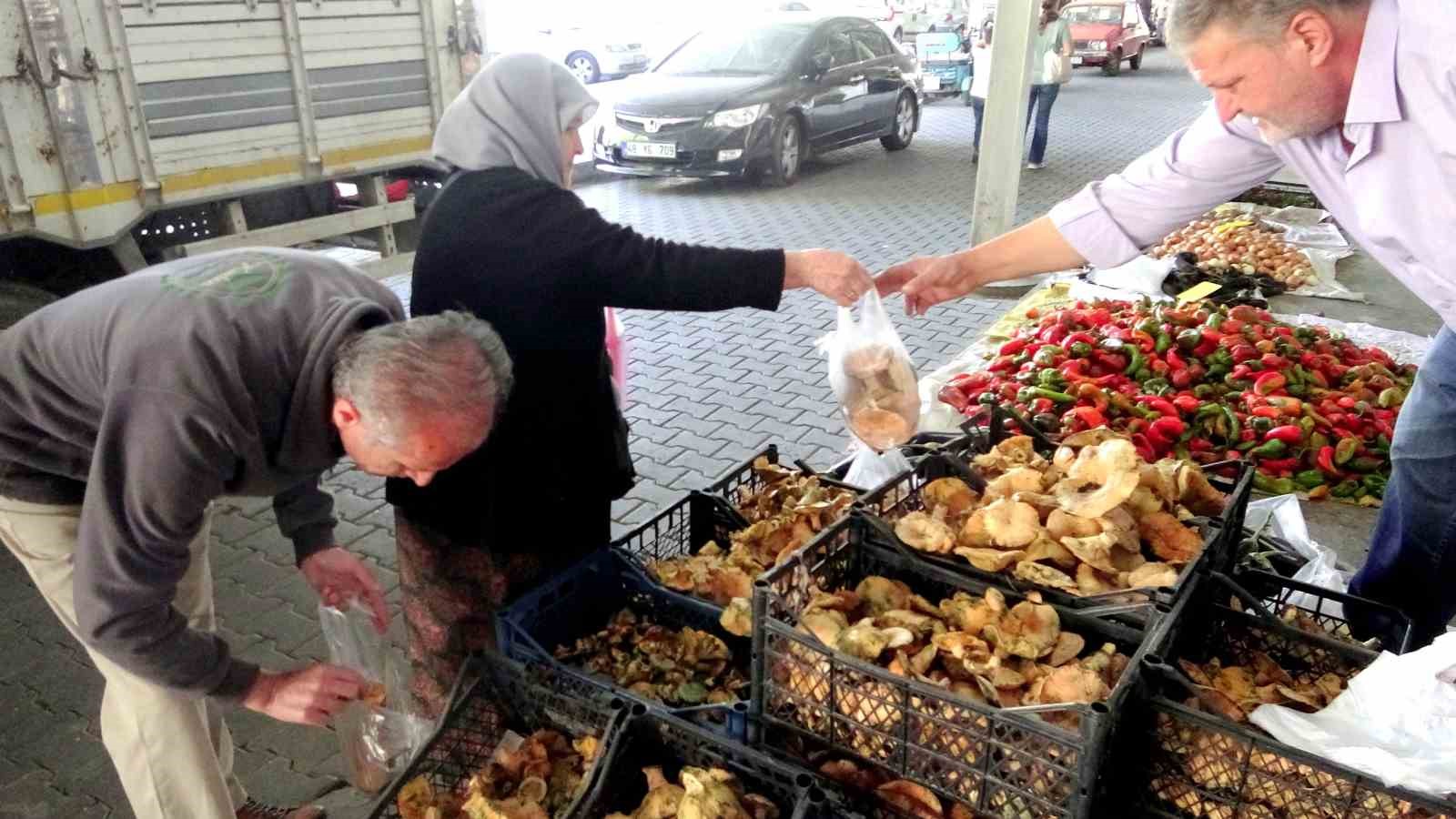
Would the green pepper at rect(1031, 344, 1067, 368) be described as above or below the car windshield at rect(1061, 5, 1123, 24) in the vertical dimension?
below

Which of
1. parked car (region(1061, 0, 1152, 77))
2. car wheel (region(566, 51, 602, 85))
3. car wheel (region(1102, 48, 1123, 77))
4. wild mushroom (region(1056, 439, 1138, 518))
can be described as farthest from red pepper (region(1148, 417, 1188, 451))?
car wheel (region(1102, 48, 1123, 77))

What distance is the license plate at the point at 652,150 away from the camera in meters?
10.6

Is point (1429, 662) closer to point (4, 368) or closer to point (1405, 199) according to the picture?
point (1405, 199)

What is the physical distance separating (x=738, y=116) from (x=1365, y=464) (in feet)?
25.1

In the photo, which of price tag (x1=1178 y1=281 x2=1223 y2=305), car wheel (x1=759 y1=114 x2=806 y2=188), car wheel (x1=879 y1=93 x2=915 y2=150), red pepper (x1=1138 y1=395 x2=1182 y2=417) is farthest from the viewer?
car wheel (x1=879 y1=93 x2=915 y2=150)

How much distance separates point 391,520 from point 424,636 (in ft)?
5.89

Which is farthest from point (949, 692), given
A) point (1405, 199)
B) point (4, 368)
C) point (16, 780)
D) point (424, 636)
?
point (16, 780)

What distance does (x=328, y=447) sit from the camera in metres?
1.92

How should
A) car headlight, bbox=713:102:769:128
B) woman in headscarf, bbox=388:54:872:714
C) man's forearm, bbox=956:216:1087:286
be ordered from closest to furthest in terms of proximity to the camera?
woman in headscarf, bbox=388:54:872:714
man's forearm, bbox=956:216:1087:286
car headlight, bbox=713:102:769:128

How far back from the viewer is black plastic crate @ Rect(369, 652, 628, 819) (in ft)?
6.51

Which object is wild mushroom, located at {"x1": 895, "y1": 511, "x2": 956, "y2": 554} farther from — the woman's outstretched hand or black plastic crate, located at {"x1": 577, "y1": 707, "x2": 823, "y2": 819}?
the woman's outstretched hand

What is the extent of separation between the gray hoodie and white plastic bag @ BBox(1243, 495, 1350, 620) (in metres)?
2.28

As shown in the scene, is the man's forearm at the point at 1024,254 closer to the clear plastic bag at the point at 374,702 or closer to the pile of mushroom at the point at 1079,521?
the pile of mushroom at the point at 1079,521

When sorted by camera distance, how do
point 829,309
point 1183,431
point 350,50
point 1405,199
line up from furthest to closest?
point 829,309, point 350,50, point 1183,431, point 1405,199
